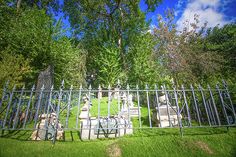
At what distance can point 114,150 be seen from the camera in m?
4.22

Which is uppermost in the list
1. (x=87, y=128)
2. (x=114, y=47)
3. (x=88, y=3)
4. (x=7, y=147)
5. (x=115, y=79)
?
(x=88, y=3)

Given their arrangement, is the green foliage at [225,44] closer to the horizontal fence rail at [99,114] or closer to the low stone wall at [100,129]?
the horizontal fence rail at [99,114]

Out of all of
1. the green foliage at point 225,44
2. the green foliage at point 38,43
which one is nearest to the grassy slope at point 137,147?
the green foliage at point 38,43

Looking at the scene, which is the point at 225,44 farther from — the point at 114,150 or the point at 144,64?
the point at 114,150

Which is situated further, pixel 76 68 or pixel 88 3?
pixel 88 3

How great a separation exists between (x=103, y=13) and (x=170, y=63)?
40.7 feet

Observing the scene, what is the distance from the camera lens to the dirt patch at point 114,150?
409cm

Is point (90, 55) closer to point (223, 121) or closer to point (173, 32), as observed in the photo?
point (173, 32)

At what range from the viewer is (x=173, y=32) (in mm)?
19219

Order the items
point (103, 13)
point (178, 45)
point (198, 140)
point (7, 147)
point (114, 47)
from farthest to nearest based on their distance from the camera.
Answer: point (114, 47), point (103, 13), point (178, 45), point (198, 140), point (7, 147)

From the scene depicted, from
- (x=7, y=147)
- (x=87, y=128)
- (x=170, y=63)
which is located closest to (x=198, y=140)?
(x=87, y=128)

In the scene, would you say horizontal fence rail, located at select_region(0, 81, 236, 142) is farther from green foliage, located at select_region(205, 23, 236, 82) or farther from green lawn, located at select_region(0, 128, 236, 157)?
green foliage, located at select_region(205, 23, 236, 82)

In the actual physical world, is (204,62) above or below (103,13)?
below

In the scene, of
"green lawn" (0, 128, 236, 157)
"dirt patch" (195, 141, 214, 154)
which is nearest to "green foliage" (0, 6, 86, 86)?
"green lawn" (0, 128, 236, 157)
